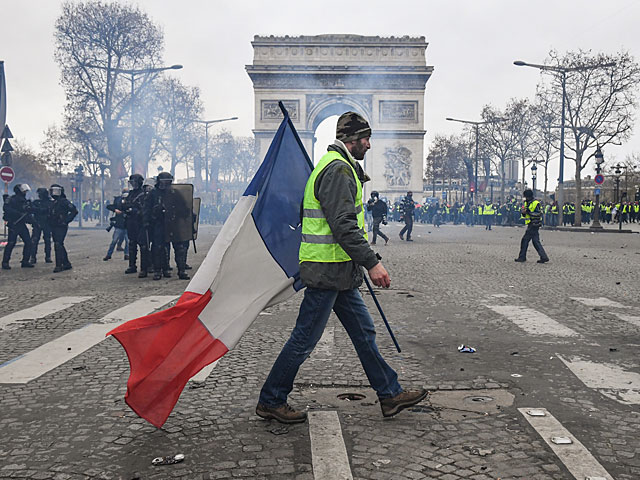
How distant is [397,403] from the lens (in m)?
4.15

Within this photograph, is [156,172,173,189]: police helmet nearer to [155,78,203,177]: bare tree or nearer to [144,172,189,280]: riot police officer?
[144,172,189,280]: riot police officer

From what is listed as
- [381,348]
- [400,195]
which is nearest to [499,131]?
[400,195]

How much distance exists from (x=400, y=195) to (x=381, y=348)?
5042 cm

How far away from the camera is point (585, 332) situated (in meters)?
6.93

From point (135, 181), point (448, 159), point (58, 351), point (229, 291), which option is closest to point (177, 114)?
point (135, 181)

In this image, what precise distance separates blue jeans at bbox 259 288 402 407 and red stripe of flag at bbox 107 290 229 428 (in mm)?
371

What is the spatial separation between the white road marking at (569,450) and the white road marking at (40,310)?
5547 mm

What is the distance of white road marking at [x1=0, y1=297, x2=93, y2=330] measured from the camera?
7882mm

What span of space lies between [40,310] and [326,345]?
159 inches

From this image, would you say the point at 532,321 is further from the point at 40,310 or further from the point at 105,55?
the point at 105,55

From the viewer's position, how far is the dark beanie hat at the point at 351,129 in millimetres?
4141

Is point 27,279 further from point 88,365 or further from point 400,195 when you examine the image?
point 400,195

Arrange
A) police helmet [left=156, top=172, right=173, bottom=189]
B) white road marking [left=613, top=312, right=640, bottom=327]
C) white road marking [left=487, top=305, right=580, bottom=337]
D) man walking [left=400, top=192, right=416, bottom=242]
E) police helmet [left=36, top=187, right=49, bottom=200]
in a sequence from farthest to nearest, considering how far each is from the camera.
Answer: man walking [left=400, top=192, right=416, bottom=242] < police helmet [left=36, top=187, right=49, bottom=200] < police helmet [left=156, top=172, right=173, bottom=189] < white road marking [left=613, top=312, right=640, bottom=327] < white road marking [left=487, top=305, right=580, bottom=337]

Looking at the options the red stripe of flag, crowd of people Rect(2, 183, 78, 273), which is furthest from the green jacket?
crowd of people Rect(2, 183, 78, 273)
